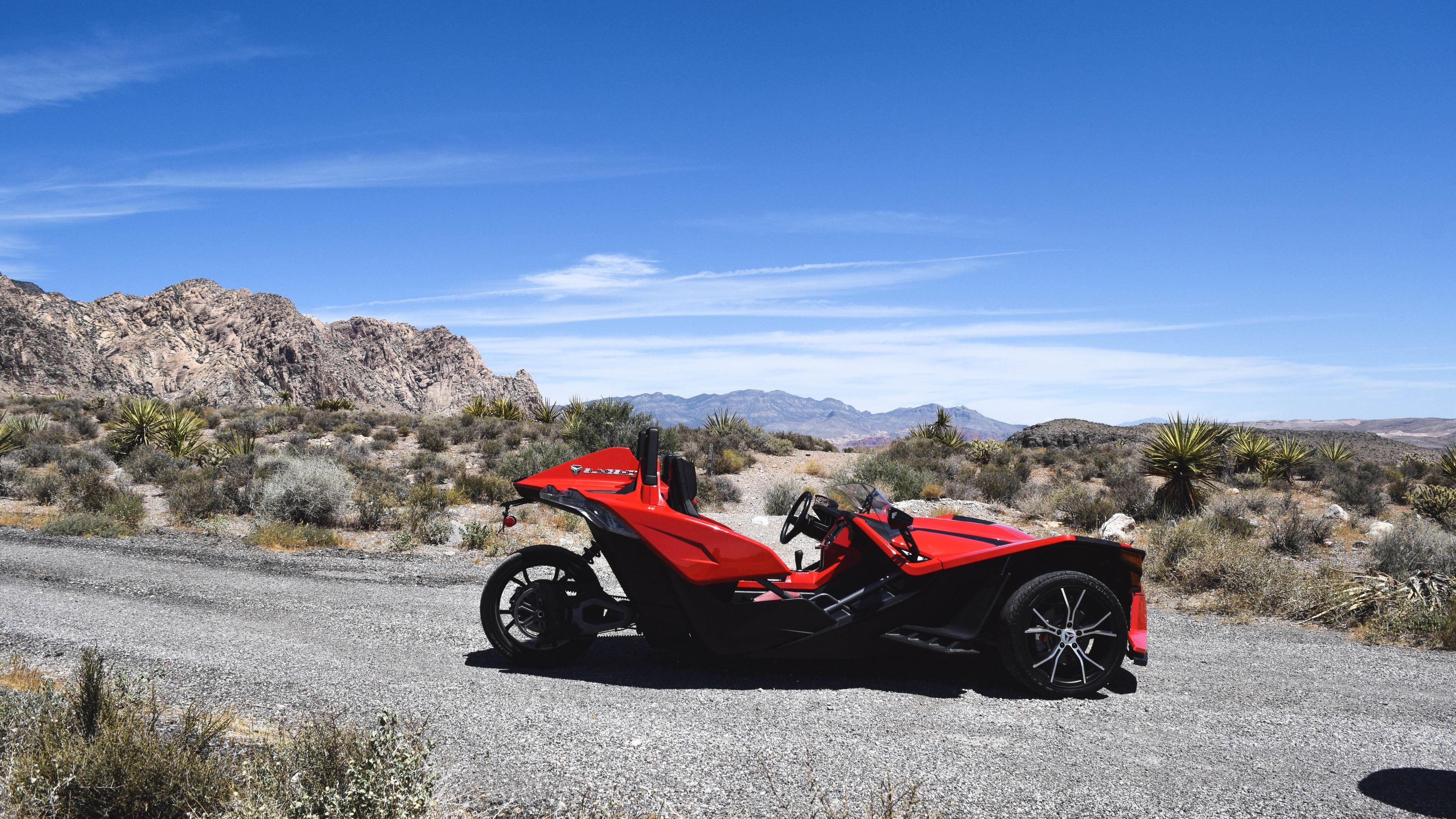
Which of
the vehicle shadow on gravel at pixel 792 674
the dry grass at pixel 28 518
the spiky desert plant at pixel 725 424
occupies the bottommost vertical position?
the vehicle shadow on gravel at pixel 792 674

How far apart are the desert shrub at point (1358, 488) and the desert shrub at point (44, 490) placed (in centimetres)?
2561

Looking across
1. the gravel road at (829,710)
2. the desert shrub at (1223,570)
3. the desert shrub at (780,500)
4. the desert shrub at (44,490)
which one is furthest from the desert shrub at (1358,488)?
the desert shrub at (44,490)

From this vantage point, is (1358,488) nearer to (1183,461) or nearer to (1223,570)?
(1183,461)

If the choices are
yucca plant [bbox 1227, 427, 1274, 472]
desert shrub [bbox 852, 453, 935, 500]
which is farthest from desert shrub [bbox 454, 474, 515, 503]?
yucca plant [bbox 1227, 427, 1274, 472]

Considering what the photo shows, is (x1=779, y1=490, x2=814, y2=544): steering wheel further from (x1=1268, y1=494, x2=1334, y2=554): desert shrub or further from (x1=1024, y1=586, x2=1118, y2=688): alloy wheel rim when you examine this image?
(x1=1268, y1=494, x2=1334, y2=554): desert shrub

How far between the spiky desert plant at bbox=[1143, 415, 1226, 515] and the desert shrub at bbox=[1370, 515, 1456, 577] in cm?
415

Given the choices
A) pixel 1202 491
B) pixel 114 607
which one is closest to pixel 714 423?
pixel 1202 491

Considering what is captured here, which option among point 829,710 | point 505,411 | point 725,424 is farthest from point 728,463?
point 829,710

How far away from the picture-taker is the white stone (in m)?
12.3

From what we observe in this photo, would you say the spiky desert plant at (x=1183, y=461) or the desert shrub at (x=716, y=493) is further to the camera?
the desert shrub at (x=716, y=493)

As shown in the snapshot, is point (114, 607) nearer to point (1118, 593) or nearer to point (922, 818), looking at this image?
point (922, 818)

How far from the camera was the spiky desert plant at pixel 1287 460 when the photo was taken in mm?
21688

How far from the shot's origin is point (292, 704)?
4.39m

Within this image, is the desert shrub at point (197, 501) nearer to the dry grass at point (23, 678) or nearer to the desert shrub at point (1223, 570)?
the dry grass at point (23, 678)
